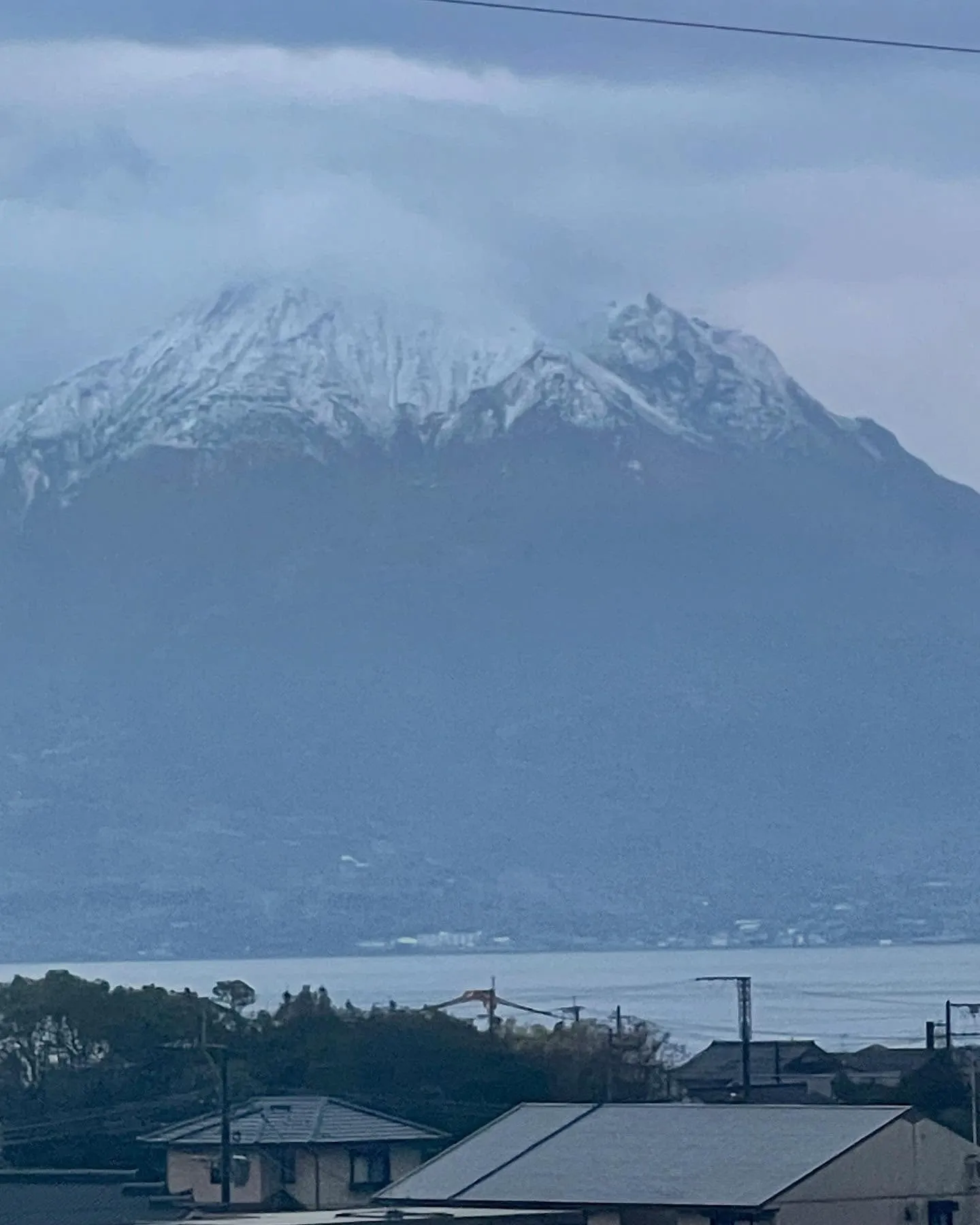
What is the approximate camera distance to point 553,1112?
29547mm

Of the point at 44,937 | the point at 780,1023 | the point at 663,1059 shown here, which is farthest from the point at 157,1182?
the point at 44,937

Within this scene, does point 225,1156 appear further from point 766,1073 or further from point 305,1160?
point 766,1073

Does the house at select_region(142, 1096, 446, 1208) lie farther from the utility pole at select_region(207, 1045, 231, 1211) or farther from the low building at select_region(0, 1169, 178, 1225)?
the low building at select_region(0, 1169, 178, 1225)

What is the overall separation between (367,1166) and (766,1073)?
19.7 metres

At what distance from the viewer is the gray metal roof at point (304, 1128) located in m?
31.9

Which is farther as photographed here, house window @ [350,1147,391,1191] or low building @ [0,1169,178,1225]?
house window @ [350,1147,391,1191]

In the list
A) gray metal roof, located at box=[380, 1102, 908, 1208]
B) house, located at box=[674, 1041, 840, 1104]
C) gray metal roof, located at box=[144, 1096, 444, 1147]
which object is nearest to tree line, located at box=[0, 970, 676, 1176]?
house, located at box=[674, 1041, 840, 1104]

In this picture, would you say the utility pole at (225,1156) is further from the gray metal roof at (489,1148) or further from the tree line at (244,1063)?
the tree line at (244,1063)

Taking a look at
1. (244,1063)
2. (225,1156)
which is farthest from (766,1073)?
(225,1156)

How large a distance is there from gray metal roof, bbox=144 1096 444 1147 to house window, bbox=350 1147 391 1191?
145 mm

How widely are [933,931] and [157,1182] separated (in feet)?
515

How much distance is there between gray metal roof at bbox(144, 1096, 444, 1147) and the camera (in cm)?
3192

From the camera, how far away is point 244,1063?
151ft

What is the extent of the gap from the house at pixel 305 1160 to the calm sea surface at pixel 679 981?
4381cm
